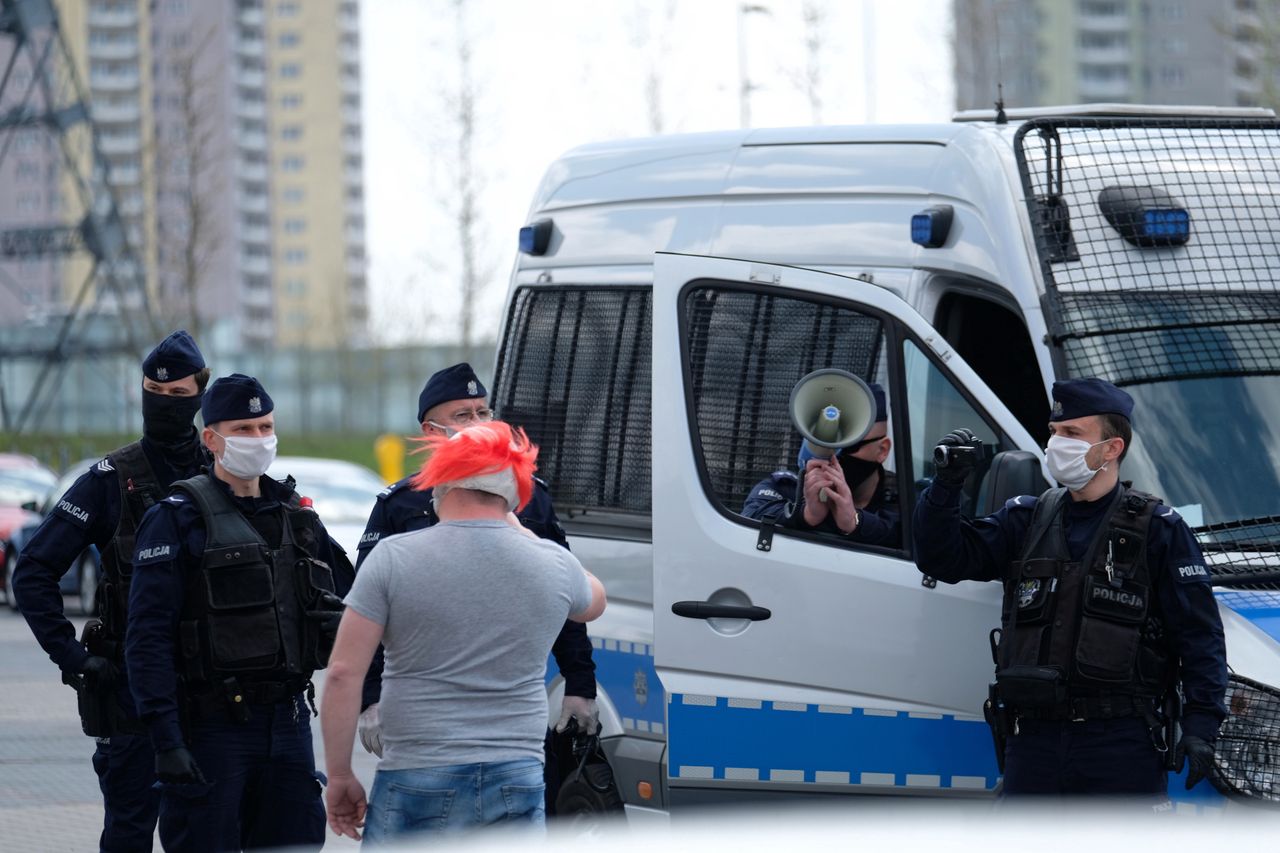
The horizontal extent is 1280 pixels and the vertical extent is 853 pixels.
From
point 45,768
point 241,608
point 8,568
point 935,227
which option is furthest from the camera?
point 8,568

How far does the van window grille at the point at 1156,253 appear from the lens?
17.5ft

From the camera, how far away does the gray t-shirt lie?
4.08 metres

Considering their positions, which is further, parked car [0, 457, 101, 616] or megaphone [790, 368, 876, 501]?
parked car [0, 457, 101, 616]

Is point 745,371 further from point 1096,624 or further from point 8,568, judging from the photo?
point 8,568

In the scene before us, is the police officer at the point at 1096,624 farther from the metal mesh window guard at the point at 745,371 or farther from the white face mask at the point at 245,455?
the white face mask at the point at 245,455

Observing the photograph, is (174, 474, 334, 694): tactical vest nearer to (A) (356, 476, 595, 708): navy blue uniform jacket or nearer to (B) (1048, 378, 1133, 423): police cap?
(A) (356, 476, 595, 708): navy blue uniform jacket

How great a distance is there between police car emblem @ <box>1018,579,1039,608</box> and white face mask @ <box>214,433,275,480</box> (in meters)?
1.96

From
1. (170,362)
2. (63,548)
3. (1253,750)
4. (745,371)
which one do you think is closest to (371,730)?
(63,548)

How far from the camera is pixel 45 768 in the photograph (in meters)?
10.1

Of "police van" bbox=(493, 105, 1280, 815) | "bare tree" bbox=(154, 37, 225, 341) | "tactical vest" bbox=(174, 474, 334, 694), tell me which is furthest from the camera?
"bare tree" bbox=(154, 37, 225, 341)

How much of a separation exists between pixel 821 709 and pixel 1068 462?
1.08 metres

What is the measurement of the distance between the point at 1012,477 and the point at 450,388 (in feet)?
5.19

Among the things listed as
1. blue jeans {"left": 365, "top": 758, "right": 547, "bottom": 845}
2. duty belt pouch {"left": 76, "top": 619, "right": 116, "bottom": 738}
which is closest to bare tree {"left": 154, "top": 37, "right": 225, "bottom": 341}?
duty belt pouch {"left": 76, "top": 619, "right": 116, "bottom": 738}

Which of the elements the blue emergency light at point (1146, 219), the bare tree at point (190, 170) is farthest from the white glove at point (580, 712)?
the bare tree at point (190, 170)
